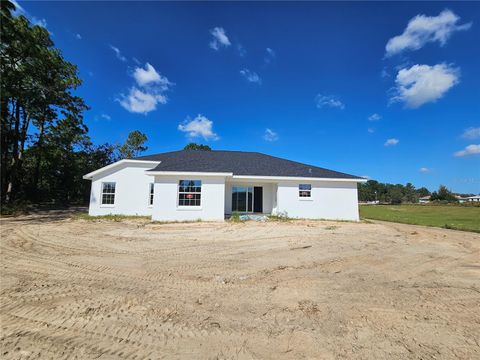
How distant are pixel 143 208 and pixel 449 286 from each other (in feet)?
57.1

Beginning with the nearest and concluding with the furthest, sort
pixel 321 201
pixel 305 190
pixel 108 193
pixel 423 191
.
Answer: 1. pixel 321 201
2. pixel 305 190
3. pixel 108 193
4. pixel 423 191

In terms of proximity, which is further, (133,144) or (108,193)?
(133,144)

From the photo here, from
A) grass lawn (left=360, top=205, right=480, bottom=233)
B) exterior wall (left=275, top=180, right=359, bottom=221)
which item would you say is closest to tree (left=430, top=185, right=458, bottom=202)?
grass lawn (left=360, top=205, right=480, bottom=233)

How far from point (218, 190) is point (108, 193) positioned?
29.4 feet

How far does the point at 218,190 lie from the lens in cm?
1519

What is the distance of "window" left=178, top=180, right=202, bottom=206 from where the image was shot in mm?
15031

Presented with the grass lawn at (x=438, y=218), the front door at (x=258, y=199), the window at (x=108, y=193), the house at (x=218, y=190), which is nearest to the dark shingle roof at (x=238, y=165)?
the house at (x=218, y=190)

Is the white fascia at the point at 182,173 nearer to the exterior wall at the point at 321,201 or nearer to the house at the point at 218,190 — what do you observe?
the house at the point at 218,190

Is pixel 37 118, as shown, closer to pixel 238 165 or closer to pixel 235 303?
pixel 238 165

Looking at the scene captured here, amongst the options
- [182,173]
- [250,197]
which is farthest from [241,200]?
[182,173]

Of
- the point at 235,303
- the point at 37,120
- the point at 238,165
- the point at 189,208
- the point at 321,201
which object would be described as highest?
the point at 37,120

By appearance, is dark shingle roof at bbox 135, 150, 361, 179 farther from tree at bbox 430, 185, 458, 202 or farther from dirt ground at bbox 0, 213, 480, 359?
tree at bbox 430, 185, 458, 202

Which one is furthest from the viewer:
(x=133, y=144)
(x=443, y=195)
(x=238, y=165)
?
(x=443, y=195)

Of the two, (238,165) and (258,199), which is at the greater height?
(238,165)
